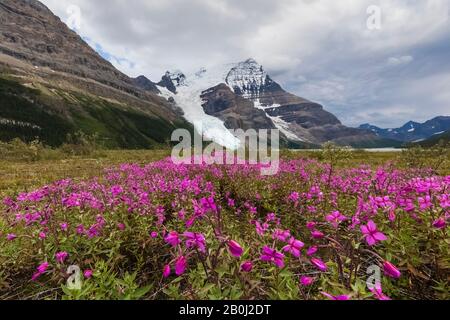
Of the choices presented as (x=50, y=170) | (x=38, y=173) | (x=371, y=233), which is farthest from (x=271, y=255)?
(x=50, y=170)

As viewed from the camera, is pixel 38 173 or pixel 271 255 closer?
pixel 271 255

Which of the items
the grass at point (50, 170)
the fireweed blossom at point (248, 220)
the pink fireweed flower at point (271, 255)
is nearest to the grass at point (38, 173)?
the grass at point (50, 170)

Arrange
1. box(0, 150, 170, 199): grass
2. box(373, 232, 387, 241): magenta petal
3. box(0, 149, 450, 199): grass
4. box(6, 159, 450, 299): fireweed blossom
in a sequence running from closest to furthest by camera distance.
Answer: box(373, 232, 387, 241): magenta petal
box(6, 159, 450, 299): fireweed blossom
box(0, 150, 170, 199): grass
box(0, 149, 450, 199): grass

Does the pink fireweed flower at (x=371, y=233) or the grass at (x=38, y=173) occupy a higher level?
the pink fireweed flower at (x=371, y=233)

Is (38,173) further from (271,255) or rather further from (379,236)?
(379,236)

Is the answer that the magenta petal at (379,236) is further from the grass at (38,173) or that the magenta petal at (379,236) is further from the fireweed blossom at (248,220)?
→ the grass at (38,173)

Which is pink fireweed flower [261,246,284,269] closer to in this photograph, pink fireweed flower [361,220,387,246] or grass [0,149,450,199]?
pink fireweed flower [361,220,387,246]

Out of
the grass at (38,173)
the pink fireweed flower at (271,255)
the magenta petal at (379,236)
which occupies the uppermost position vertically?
the magenta petal at (379,236)

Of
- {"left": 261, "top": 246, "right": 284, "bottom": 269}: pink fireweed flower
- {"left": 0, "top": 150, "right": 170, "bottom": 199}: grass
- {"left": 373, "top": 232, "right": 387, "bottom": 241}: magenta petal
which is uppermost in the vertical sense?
{"left": 373, "top": 232, "right": 387, "bottom": 241}: magenta petal

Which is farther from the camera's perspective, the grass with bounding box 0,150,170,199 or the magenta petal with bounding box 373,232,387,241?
the grass with bounding box 0,150,170,199

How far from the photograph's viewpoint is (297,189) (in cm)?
845

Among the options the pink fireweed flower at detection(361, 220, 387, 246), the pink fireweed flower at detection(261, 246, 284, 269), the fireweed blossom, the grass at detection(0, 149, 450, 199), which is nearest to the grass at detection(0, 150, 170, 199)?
the grass at detection(0, 149, 450, 199)

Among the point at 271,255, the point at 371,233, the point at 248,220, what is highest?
the point at 371,233
